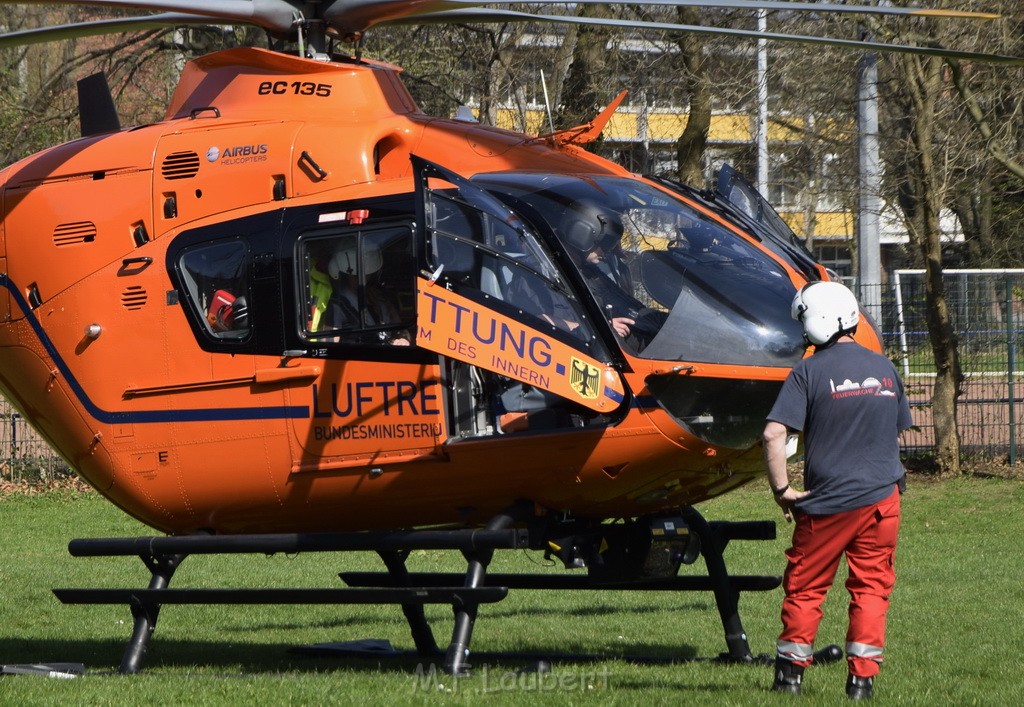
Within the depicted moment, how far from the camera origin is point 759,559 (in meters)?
14.0

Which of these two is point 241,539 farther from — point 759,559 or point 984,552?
point 984,552

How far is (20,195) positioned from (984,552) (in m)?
9.88

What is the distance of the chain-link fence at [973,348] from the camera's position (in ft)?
60.7

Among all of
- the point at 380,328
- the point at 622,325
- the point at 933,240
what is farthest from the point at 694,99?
the point at 622,325

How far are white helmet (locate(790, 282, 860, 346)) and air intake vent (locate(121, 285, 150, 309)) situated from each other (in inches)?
162

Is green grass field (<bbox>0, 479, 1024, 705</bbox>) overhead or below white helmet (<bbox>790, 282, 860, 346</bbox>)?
below

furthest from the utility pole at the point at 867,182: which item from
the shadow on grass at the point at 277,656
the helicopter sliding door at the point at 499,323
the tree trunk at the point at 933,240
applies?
the helicopter sliding door at the point at 499,323

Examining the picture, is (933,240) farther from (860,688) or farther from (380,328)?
(860,688)

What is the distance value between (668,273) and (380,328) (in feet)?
5.52

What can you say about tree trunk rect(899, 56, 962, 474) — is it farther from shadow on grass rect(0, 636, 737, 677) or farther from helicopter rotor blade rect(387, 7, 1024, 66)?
shadow on grass rect(0, 636, 737, 677)

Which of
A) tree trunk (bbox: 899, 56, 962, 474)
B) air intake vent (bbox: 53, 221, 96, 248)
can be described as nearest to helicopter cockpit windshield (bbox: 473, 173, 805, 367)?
air intake vent (bbox: 53, 221, 96, 248)

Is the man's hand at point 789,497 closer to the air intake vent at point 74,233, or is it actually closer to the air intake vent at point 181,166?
the air intake vent at point 181,166

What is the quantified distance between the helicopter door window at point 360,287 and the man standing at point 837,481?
2270mm

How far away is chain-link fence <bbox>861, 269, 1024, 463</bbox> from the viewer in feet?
60.7
